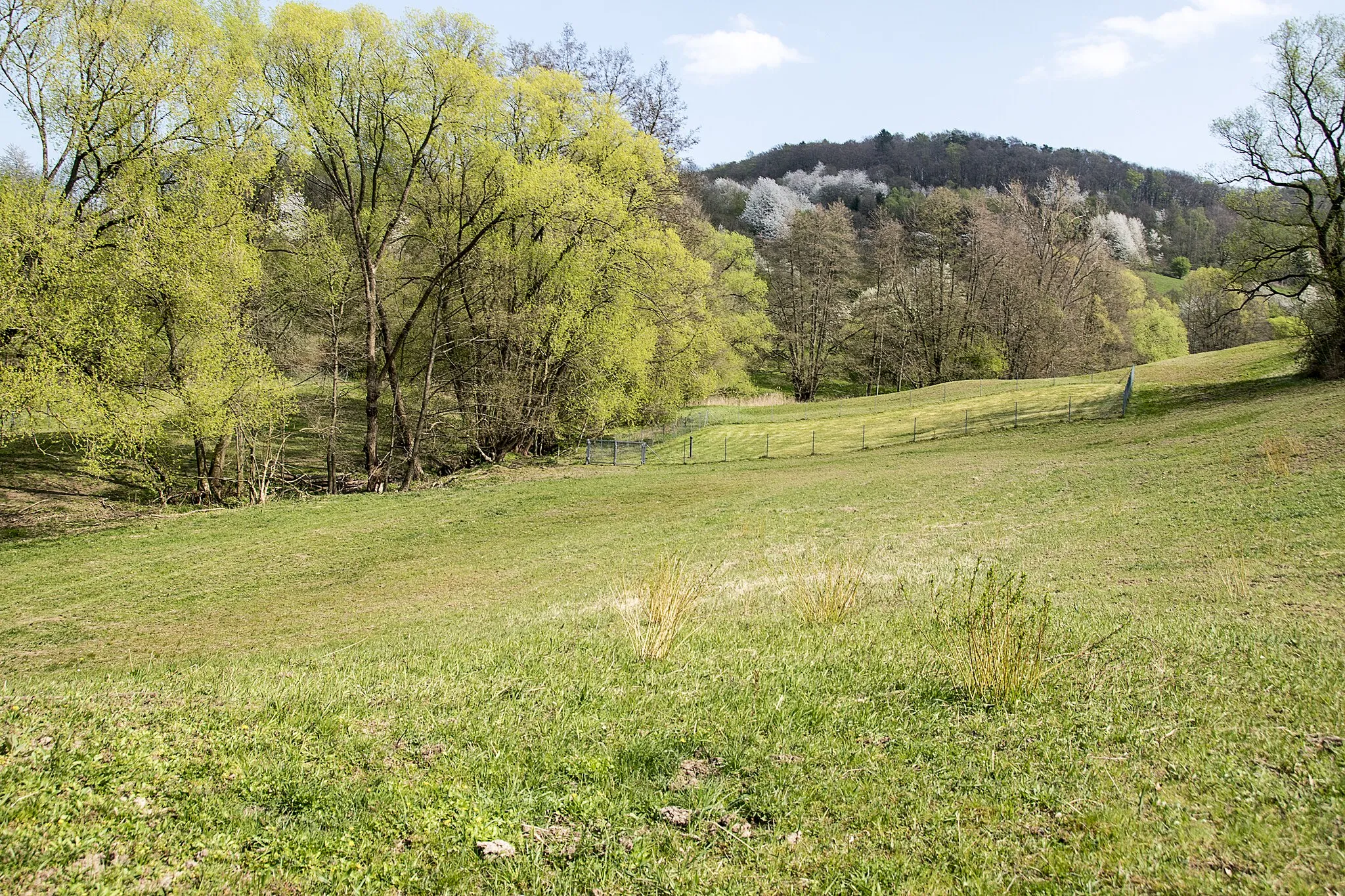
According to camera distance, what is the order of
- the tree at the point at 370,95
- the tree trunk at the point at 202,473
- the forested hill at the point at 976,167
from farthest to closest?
the forested hill at the point at 976,167 → the tree at the point at 370,95 → the tree trunk at the point at 202,473

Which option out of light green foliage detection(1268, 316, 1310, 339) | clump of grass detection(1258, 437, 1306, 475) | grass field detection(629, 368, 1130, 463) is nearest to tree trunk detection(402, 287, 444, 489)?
grass field detection(629, 368, 1130, 463)

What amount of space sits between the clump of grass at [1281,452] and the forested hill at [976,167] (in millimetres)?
148433

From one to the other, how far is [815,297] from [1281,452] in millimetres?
50380

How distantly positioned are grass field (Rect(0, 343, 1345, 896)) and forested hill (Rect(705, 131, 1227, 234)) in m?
157

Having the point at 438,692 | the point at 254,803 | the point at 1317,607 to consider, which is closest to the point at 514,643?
the point at 438,692

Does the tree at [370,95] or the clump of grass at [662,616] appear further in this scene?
the tree at [370,95]

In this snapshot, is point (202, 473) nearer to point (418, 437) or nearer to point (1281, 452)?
point (418, 437)

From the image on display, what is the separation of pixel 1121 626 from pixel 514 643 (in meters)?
6.09

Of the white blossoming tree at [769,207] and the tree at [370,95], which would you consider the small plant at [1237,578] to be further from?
the white blossoming tree at [769,207]

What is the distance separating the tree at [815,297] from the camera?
6431 cm

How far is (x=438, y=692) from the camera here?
584 centimetres

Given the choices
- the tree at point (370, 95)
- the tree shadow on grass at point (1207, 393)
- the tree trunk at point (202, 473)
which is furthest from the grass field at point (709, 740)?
the tree shadow on grass at point (1207, 393)

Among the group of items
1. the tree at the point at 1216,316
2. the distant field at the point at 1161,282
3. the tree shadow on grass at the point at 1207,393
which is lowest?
the tree shadow on grass at the point at 1207,393

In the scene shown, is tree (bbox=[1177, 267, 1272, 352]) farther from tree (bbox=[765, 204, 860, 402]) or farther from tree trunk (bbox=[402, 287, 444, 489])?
tree trunk (bbox=[402, 287, 444, 489])
